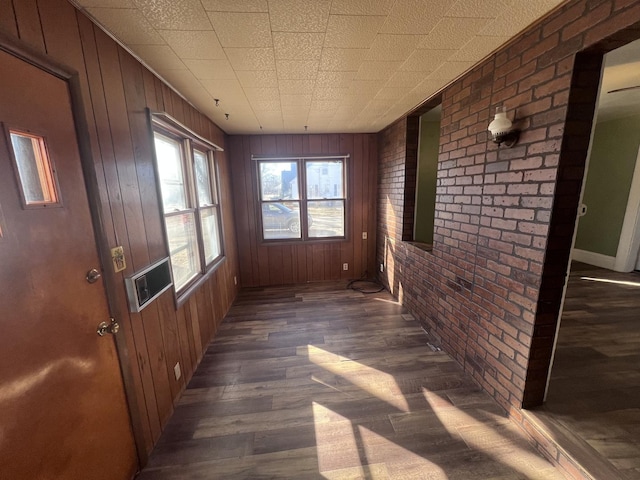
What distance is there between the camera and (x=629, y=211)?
154 inches

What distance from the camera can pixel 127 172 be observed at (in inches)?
55.7

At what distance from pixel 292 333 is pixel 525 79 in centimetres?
285

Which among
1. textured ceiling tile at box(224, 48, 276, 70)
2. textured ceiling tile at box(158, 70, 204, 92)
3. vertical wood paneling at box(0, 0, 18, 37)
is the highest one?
textured ceiling tile at box(224, 48, 276, 70)

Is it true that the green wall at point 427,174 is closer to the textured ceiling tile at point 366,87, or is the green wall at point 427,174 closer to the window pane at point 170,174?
the textured ceiling tile at point 366,87

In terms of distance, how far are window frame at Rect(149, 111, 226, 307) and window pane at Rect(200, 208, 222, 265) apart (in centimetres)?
1

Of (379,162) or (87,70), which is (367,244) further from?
(87,70)

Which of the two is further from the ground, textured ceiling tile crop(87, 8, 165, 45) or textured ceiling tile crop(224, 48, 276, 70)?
textured ceiling tile crop(224, 48, 276, 70)

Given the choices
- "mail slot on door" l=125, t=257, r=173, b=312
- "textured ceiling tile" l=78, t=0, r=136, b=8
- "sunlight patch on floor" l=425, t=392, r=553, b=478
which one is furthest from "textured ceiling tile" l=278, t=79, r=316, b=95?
"sunlight patch on floor" l=425, t=392, r=553, b=478

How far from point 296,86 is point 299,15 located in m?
0.86

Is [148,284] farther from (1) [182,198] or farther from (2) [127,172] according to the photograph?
(1) [182,198]

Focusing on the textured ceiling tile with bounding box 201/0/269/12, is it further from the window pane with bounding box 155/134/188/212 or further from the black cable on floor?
the black cable on floor

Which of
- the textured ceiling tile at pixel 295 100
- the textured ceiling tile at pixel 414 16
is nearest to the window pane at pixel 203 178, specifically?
the textured ceiling tile at pixel 295 100

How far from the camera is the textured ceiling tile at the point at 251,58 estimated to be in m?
1.53

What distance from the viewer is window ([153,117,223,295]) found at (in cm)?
199
